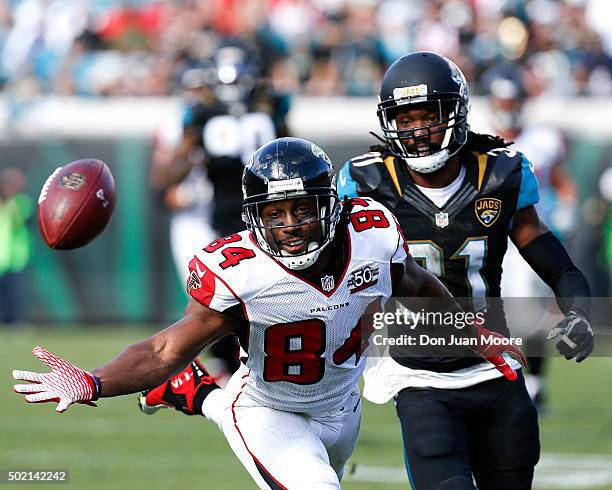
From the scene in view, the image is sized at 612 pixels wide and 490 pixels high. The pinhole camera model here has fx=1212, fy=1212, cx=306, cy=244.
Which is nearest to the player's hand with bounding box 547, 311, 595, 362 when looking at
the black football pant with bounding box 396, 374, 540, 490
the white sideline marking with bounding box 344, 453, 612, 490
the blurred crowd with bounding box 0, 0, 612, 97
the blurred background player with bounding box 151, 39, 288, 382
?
the black football pant with bounding box 396, 374, 540, 490

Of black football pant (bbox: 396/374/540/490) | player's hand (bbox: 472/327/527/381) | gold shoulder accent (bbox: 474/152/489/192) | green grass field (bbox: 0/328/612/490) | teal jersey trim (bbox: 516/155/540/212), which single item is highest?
gold shoulder accent (bbox: 474/152/489/192)

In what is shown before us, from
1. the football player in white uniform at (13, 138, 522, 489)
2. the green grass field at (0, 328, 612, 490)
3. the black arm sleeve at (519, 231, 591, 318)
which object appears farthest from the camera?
the green grass field at (0, 328, 612, 490)

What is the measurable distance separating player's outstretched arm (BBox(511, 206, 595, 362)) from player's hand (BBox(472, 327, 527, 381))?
213mm

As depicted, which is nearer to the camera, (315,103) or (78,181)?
(78,181)

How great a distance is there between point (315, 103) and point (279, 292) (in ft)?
27.1

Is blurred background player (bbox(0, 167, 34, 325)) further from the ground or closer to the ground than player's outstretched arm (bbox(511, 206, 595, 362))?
closer to the ground

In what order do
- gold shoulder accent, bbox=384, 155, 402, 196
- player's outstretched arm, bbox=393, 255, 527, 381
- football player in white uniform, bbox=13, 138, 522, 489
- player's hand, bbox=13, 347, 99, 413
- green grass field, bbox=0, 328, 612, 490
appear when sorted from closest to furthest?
player's hand, bbox=13, 347, 99, 413 → football player in white uniform, bbox=13, 138, 522, 489 → player's outstretched arm, bbox=393, 255, 527, 381 → gold shoulder accent, bbox=384, 155, 402, 196 → green grass field, bbox=0, 328, 612, 490

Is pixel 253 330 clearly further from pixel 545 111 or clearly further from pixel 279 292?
pixel 545 111

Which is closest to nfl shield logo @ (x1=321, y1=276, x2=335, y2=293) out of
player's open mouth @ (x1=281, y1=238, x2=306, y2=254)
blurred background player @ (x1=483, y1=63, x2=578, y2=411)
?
player's open mouth @ (x1=281, y1=238, x2=306, y2=254)

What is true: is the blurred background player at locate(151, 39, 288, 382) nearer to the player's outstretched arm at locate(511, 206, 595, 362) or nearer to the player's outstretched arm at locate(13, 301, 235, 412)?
the player's outstretched arm at locate(511, 206, 595, 362)

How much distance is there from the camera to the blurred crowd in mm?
12219

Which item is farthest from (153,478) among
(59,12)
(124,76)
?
(59,12)

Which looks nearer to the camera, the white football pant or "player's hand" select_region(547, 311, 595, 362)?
the white football pant

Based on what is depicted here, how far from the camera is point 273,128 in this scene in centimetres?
763
